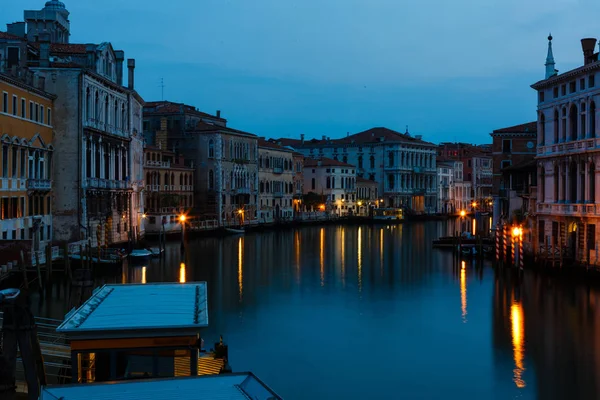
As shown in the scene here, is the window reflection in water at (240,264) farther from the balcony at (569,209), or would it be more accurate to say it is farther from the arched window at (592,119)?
the arched window at (592,119)

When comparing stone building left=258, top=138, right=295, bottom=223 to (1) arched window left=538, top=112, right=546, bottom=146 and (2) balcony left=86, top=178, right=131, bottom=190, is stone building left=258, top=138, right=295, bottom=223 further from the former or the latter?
(1) arched window left=538, top=112, right=546, bottom=146

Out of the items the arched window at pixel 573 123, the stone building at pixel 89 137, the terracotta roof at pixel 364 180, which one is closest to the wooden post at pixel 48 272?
the stone building at pixel 89 137

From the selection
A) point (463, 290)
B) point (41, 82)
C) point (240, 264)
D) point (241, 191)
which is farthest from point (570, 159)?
point (241, 191)

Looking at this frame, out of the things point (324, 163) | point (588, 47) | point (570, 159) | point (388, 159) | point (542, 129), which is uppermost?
point (588, 47)

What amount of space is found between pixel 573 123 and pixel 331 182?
108 ft

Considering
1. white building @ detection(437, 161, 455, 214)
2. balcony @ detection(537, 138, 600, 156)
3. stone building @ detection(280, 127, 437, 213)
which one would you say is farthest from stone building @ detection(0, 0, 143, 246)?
white building @ detection(437, 161, 455, 214)

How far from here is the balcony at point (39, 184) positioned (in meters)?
20.2

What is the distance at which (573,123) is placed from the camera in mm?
19516

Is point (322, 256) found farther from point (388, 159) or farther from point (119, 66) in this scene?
point (388, 159)

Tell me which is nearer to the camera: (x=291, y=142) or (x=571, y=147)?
(x=571, y=147)

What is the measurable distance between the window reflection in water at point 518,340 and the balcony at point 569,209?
12.7 ft

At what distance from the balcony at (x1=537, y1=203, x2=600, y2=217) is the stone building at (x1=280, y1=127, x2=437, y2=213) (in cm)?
3590

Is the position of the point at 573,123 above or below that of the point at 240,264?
above

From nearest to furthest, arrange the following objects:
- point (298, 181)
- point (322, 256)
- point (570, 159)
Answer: point (570, 159), point (322, 256), point (298, 181)
